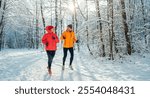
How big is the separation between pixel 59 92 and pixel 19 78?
4.06 m

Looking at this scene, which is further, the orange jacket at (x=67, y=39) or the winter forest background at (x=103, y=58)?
the orange jacket at (x=67, y=39)

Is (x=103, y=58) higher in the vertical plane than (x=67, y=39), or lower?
lower

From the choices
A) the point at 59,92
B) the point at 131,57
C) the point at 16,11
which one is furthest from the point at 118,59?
the point at 16,11

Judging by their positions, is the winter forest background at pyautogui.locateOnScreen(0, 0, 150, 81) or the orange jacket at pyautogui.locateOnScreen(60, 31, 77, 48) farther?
the orange jacket at pyautogui.locateOnScreen(60, 31, 77, 48)

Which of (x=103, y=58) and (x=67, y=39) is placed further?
(x=103, y=58)

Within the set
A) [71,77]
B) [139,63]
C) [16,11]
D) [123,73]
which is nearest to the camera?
[71,77]

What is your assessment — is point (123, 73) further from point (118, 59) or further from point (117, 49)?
point (117, 49)

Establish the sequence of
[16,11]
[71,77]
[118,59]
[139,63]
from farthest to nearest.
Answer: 1. [16,11]
2. [118,59]
3. [139,63]
4. [71,77]

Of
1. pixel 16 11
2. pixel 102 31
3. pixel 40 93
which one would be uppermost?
pixel 16 11

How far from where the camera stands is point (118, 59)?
17.9 metres

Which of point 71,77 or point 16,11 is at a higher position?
point 16,11

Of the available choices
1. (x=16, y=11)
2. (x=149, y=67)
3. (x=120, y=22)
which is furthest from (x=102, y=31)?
(x=16, y=11)

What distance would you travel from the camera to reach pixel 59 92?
28.3ft

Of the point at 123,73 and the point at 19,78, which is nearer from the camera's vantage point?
the point at 19,78
